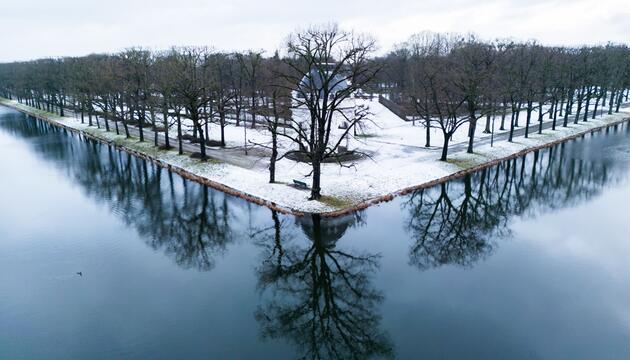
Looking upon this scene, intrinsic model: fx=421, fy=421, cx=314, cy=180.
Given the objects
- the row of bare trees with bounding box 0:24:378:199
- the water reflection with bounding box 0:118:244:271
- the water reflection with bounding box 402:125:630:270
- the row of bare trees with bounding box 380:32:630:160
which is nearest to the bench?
the row of bare trees with bounding box 0:24:378:199

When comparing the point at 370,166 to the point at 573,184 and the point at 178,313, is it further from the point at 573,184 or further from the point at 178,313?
the point at 178,313

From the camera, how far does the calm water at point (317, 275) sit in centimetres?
1833

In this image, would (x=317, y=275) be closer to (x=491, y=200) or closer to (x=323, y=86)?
(x=323, y=86)

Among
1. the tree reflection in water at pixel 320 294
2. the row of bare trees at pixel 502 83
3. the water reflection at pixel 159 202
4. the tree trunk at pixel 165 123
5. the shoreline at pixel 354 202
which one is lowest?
the tree reflection in water at pixel 320 294

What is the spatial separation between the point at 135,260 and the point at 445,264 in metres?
18.9

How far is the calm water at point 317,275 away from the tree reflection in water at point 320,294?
10 centimetres

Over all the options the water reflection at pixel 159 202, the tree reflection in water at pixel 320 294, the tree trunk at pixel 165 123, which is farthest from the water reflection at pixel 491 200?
the tree trunk at pixel 165 123

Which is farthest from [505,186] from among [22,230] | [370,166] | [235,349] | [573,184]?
[22,230]

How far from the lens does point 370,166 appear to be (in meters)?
44.6

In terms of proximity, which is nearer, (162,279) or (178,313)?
(178,313)

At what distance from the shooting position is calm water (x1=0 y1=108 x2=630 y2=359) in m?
18.3

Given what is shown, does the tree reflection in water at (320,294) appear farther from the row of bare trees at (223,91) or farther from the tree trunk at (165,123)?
the tree trunk at (165,123)

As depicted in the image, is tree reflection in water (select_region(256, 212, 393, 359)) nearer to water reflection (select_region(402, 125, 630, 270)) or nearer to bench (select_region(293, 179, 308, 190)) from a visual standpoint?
water reflection (select_region(402, 125, 630, 270))

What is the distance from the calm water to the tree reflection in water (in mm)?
100
